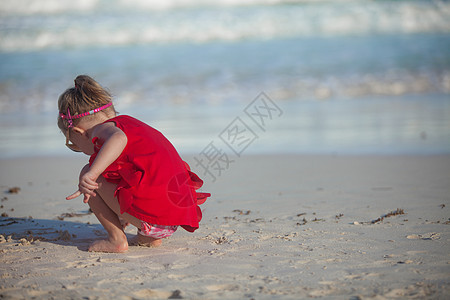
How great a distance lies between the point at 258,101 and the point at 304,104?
110 centimetres

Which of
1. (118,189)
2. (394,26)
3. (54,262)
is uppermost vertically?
(394,26)

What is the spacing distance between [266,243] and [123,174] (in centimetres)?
86

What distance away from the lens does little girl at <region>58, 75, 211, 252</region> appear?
8.20 feet

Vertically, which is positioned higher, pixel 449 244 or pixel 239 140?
pixel 239 140

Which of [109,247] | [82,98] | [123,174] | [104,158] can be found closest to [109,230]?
[109,247]

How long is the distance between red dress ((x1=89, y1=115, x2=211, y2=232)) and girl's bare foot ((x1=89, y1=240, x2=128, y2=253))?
240mm

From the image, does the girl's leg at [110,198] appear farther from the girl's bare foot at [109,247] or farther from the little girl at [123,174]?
the girl's bare foot at [109,247]

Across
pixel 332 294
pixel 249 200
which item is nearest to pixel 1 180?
pixel 249 200

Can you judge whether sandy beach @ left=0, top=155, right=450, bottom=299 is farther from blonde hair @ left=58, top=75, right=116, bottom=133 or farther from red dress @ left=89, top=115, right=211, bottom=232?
blonde hair @ left=58, top=75, right=116, bottom=133

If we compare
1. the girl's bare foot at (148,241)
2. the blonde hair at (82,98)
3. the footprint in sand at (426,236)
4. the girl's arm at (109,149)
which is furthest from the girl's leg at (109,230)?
the footprint in sand at (426,236)

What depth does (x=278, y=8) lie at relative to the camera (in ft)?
65.6

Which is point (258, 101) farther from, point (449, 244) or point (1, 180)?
point (449, 244)

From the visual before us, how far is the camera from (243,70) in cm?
1271

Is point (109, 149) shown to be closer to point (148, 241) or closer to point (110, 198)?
point (110, 198)
